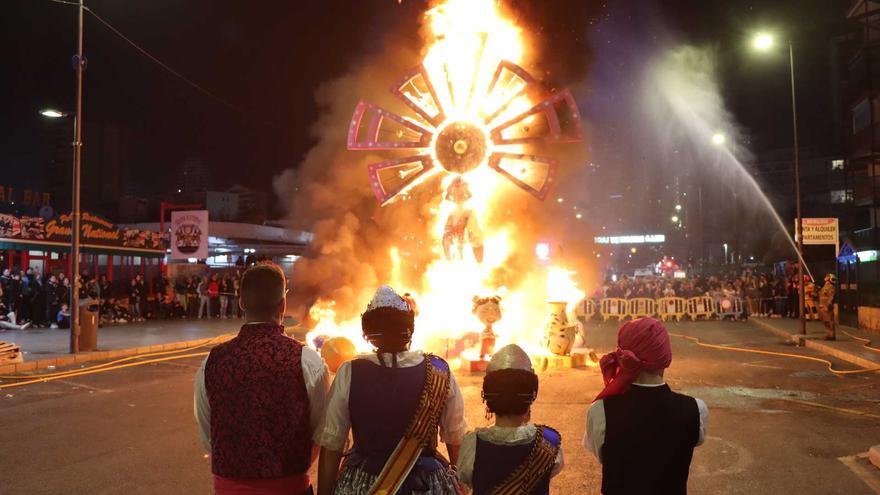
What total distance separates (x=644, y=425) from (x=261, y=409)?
179 cm

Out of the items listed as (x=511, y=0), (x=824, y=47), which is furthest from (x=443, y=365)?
(x=824, y=47)

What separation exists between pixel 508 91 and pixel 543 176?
8.63 feet

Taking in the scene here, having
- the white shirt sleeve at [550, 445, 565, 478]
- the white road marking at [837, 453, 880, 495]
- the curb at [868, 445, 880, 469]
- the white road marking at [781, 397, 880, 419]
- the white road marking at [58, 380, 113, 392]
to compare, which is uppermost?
the white shirt sleeve at [550, 445, 565, 478]

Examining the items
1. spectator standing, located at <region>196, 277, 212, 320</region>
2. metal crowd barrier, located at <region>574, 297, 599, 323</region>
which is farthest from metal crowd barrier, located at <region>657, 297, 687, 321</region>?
spectator standing, located at <region>196, 277, 212, 320</region>

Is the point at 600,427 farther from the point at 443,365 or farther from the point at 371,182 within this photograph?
the point at 371,182

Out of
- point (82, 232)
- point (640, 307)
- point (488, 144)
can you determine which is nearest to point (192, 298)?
point (82, 232)

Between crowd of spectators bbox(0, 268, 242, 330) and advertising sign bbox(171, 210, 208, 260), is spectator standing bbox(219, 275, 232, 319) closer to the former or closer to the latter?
crowd of spectators bbox(0, 268, 242, 330)

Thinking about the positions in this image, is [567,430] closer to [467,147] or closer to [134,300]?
[467,147]

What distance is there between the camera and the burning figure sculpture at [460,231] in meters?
16.8

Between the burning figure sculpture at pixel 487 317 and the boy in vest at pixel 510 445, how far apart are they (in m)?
10.2

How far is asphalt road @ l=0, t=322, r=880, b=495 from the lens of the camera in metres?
6.05

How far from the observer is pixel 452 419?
307 centimetres

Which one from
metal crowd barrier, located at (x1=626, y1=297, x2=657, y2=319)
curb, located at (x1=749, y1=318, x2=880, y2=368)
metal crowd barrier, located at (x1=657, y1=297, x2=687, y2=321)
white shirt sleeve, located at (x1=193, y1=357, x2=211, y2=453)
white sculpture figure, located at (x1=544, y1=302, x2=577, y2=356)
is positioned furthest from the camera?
metal crowd barrier, located at (x1=626, y1=297, x2=657, y2=319)

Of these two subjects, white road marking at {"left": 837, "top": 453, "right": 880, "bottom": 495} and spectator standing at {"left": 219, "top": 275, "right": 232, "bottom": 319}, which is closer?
white road marking at {"left": 837, "top": 453, "right": 880, "bottom": 495}
